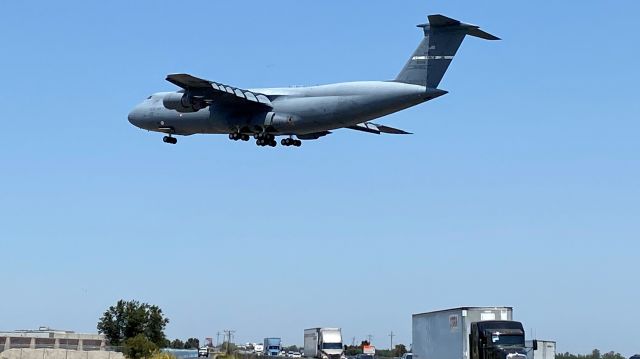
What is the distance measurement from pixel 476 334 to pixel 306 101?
15.8 metres

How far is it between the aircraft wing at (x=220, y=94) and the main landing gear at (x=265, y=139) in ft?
4.93

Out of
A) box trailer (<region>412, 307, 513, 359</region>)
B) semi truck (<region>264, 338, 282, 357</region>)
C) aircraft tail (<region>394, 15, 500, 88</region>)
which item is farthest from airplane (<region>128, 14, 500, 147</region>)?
semi truck (<region>264, 338, 282, 357</region>)

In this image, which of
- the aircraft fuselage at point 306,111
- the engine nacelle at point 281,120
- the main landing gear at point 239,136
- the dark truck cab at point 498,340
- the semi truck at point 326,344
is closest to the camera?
the dark truck cab at point 498,340

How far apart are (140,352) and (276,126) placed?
32905mm

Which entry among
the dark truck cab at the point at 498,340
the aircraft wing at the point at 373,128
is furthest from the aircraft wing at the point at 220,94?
the dark truck cab at the point at 498,340

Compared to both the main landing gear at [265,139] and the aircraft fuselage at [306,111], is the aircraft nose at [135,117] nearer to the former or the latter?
the aircraft fuselage at [306,111]

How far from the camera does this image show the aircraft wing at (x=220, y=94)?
56125mm

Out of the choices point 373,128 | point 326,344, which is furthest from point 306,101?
point 326,344

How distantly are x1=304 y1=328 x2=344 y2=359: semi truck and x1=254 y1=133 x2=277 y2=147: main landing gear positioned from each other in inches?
971

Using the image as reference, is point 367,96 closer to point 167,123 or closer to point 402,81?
point 402,81

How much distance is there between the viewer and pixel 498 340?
45375mm

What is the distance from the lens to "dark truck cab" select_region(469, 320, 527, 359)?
4472 cm

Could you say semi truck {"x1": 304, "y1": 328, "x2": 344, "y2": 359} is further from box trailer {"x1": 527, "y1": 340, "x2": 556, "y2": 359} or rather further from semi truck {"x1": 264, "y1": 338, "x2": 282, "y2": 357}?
semi truck {"x1": 264, "y1": 338, "x2": 282, "y2": 357}

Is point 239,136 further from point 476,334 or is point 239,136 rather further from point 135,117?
point 476,334
